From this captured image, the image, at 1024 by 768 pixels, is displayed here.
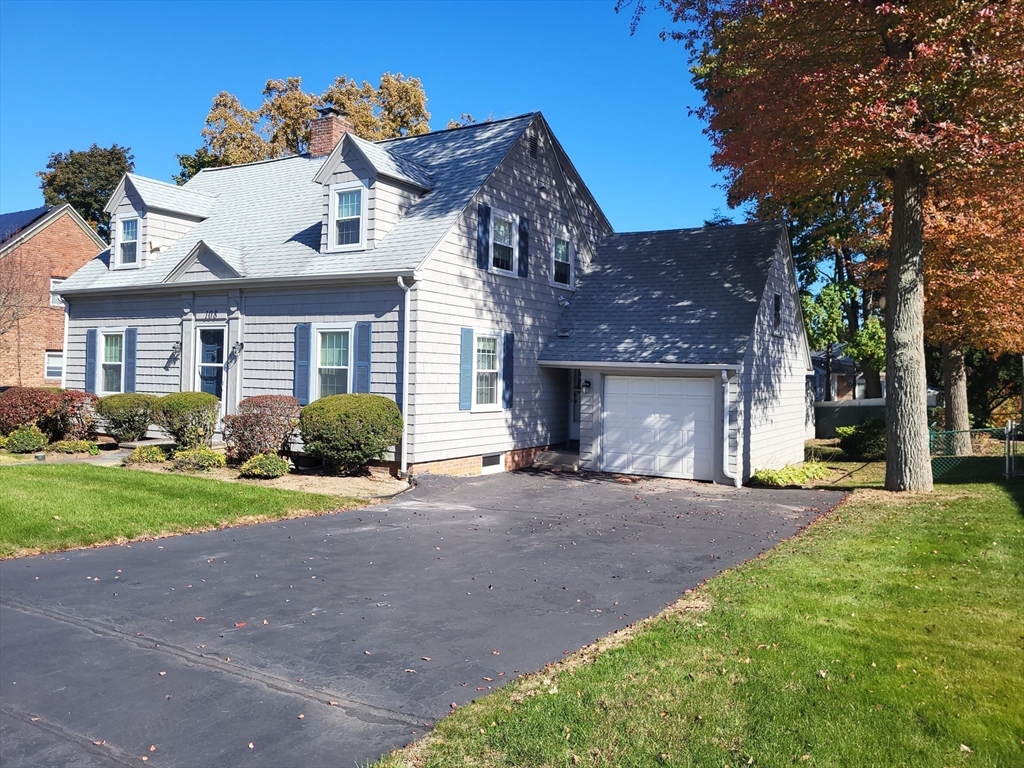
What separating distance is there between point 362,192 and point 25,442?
8911mm

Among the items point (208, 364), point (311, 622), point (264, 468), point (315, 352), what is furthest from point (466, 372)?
point (311, 622)

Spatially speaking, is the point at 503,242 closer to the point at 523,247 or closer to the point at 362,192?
the point at 523,247

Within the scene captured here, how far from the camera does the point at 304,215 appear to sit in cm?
1830

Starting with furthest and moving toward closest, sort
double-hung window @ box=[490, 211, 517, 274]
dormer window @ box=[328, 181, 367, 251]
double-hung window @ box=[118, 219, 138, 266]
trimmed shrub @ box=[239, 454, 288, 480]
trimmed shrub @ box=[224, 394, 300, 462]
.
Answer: double-hung window @ box=[118, 219, 138, 266], double-hung window @ box=[490, 211, 517, 274], dormer window @ box=[328, 181, 367, 251], trimmed shrub @ box=[224, 394, 300, 462], trimmed shrub @ box=[239, 454, 288, 480]

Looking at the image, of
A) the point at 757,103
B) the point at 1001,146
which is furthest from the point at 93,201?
the point at 1001,146

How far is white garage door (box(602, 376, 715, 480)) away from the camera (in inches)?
628

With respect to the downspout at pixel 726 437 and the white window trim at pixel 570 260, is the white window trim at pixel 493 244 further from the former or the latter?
the downspout at pixel 726 437

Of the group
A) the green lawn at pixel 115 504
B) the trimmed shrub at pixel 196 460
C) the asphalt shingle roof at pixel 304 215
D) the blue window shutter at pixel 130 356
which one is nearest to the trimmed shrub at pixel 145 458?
the trimmed shrub at pixel 196 460

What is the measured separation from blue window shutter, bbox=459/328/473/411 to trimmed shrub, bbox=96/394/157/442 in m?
6.89

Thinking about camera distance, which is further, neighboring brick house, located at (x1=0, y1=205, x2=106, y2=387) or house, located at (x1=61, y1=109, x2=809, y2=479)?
neighboring brick house, located at (x1=0, y1=205, x2=106, y2=387)

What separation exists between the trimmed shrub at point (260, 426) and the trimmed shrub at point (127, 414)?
3.44 m

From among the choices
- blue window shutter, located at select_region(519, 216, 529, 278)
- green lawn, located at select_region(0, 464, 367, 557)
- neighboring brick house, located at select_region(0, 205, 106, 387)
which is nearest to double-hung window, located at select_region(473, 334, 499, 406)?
blue window shutter, located at select_region(519, 216, 529, 278)

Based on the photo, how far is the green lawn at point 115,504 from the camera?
359 inches

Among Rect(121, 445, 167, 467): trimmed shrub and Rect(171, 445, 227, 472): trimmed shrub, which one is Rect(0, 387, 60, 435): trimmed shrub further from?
Rect(171, 445, 227, 472): trimmed shrub
